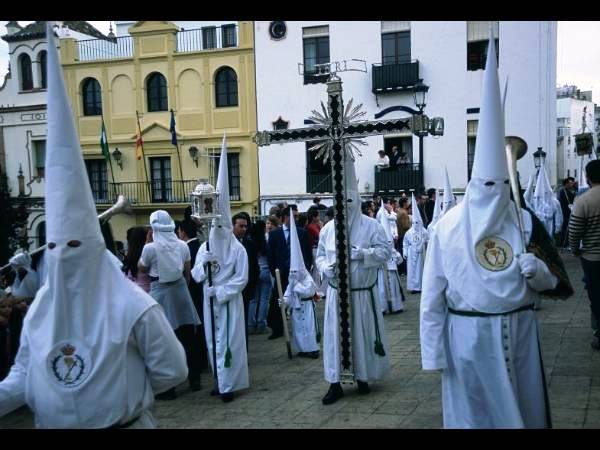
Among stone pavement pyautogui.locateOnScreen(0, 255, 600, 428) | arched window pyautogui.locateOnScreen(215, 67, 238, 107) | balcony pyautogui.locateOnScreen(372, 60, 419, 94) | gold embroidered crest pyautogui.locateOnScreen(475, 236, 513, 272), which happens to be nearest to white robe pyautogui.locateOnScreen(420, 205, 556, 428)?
gold embroidered crest pyautogui.locateOnScreen(475, 236, 513, 272)

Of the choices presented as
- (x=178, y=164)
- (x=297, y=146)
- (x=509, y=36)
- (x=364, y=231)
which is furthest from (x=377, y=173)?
(x=364, y=231)

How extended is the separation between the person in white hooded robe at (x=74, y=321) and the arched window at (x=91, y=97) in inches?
1057

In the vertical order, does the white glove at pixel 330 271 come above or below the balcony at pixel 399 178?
below

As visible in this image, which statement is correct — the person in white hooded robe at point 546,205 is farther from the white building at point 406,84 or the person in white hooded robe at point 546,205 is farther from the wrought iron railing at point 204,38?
the wrought iron railing at point 204,38

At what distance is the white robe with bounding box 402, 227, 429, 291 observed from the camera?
13312 millimetres

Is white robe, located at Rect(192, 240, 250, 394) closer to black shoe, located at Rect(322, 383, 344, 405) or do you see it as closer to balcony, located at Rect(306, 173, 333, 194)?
black shoe, located at Rect(322, 383, 344, 405)

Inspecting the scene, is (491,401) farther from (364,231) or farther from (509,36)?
(509,36)

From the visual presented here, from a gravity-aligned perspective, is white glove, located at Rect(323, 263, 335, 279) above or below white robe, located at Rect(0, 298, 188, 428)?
below

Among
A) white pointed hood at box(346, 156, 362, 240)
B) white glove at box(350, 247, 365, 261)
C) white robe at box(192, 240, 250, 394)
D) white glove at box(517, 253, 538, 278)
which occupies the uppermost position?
white pointed hood at box(346, 156, 362, 240)

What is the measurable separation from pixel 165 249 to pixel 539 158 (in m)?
16.7

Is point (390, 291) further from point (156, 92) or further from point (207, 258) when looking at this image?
point (156, 92)

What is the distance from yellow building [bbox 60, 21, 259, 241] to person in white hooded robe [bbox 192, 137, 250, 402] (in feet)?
62.3

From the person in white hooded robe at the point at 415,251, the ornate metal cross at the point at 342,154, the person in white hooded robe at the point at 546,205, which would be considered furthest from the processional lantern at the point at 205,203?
the person in white hooded robe at the point at 546,205

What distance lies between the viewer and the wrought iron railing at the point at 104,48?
28.1m
